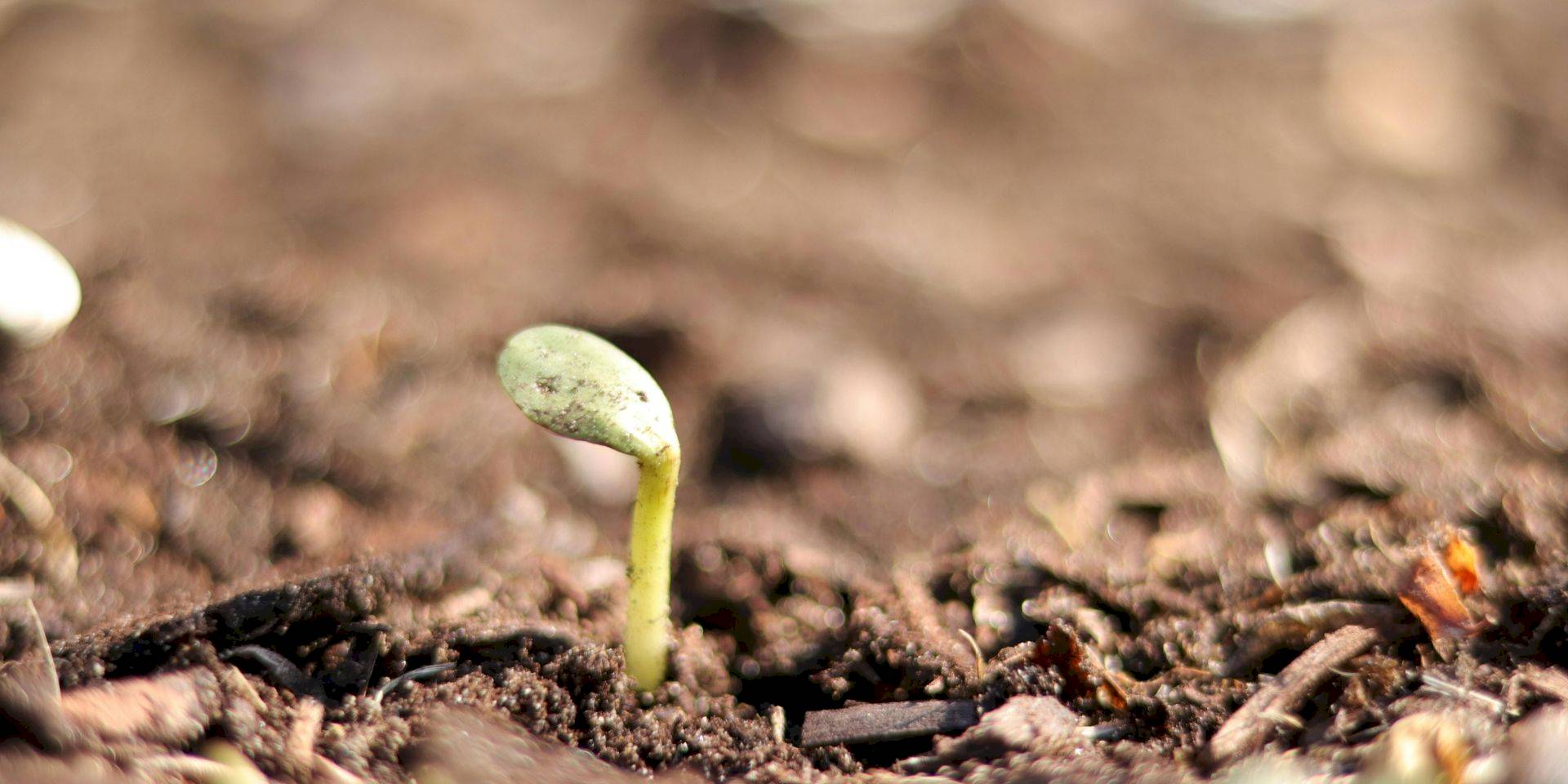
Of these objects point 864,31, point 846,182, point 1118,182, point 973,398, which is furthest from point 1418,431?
point 864,31

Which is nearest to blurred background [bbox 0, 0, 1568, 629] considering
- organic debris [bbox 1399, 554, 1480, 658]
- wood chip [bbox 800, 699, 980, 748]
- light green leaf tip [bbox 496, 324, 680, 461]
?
organic debris [bbox 1399, 554, 1480, 658]

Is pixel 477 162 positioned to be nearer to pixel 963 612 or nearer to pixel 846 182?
pixel 846 182

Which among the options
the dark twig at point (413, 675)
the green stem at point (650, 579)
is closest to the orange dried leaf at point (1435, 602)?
the green stem at point (650, 579)

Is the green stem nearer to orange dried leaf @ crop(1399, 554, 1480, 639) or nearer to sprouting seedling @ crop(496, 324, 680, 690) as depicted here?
sprouting seedling @ crop(496, 324, 680, 690)

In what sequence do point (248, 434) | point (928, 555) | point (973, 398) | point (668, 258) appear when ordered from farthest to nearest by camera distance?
point (668, 258)
point (973, 398)
point (248, 434)
point (928, 555)

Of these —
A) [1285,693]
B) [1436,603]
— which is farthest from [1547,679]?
[1285,693]
